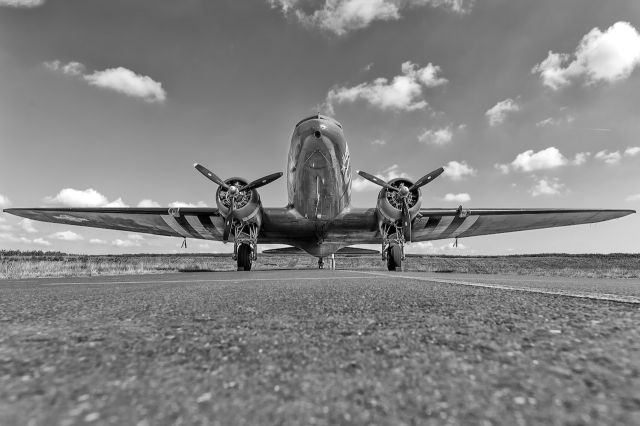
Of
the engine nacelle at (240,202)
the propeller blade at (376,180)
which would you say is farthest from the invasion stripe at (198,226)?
the propeller blade at (376,180)

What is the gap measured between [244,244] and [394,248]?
6.74 metres

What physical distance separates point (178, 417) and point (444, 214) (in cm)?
1947

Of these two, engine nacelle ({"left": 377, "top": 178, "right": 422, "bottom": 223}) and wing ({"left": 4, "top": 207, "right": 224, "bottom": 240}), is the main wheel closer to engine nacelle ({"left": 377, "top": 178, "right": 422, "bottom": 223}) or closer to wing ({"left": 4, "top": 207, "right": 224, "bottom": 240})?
wing ({"left": 4, "top": 207, "right": 224, "bottom": 240})

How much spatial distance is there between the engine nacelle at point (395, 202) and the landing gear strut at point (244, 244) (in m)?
5.86

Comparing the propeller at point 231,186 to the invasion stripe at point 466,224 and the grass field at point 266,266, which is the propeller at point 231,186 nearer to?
the grass field at point 266,266

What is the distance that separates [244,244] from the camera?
54.2ft

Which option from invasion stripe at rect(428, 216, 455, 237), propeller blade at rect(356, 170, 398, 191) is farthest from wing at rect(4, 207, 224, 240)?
invasion stripe at rect(428, 216, 455, 237)

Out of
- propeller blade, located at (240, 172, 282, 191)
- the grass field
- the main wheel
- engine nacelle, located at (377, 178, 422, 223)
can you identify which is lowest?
the grass field

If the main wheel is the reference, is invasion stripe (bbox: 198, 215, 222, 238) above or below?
above

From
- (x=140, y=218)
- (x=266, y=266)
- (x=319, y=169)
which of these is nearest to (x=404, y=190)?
(x=319, y=169)

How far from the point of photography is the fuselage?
1459cm

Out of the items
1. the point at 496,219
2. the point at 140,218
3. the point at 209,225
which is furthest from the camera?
the point at 496,219

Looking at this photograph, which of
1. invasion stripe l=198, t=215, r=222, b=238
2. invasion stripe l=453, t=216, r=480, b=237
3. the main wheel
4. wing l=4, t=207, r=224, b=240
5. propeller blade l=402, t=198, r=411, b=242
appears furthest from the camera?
invasion stripe l=453, t=216, r=480, b=237

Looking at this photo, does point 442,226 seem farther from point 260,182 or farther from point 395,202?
point 260,182
